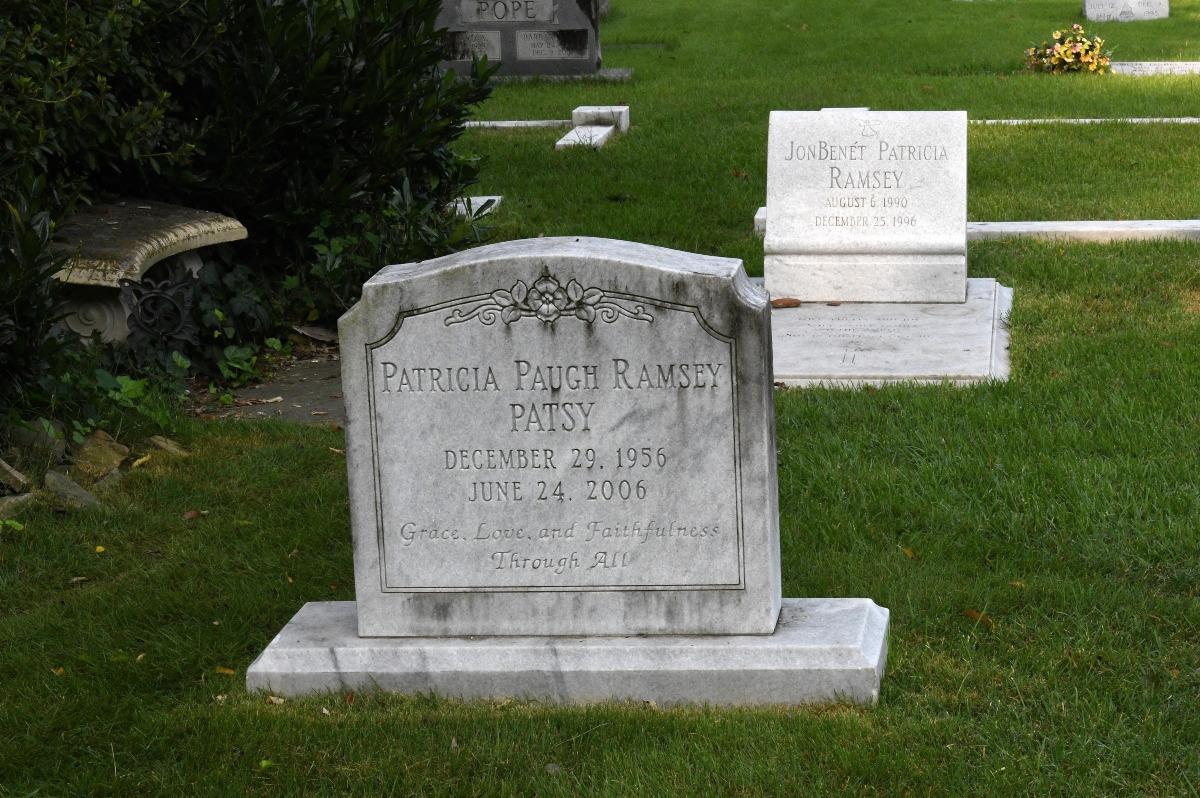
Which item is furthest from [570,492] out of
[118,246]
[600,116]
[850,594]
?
[600,116]

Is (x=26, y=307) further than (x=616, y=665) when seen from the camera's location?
Yes

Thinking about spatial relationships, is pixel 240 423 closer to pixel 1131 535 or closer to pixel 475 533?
pixel 475 533

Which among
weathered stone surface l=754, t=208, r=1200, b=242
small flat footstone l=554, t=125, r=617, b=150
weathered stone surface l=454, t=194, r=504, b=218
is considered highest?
small flat footstone l=554, t=125, r=617, b=150

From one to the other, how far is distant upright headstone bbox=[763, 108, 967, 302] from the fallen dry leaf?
4.04m

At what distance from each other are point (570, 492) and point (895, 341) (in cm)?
377

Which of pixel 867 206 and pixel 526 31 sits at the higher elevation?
pixel 526 31

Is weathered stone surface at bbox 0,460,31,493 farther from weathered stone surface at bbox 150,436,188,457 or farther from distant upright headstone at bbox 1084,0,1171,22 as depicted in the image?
distant upright headstone at bbox 1084,0,1171,22

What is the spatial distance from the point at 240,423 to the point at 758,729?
345 centimetres

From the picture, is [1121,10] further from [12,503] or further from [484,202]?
[12,503]

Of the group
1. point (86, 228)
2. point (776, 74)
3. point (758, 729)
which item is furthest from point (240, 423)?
point (776, 74)

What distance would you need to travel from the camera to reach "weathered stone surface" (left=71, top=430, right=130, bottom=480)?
5828mm

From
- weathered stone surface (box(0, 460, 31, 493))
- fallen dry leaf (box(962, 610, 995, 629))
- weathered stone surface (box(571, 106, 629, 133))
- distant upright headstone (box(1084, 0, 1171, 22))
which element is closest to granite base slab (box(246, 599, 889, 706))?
fallen dry leaf (box(962, 610, 995, 629))

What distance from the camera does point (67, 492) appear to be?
5594 millimetres

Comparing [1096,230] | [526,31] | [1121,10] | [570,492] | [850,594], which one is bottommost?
[850,594]
